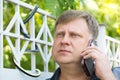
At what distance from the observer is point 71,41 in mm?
2586

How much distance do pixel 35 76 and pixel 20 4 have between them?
0.54 metres

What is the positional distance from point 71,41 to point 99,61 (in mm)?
212

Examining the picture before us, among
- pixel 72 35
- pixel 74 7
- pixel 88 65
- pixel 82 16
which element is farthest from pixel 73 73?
pixel 74 7

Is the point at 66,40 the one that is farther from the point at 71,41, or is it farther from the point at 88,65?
the point at 88,65

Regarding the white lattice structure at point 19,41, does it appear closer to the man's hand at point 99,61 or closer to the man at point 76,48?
the man at point 76,48

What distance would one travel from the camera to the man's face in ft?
8.47

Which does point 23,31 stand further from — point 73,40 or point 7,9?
point 7,9

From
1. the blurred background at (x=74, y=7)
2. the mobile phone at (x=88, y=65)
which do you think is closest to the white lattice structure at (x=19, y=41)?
the blurred background at (x=74, y=7)

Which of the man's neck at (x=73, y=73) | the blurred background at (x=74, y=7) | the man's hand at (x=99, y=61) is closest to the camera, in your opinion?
→ the man's hand at (x=99, y=61)

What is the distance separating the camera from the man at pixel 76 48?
257 centimetres

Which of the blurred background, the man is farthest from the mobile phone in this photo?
the blurred background

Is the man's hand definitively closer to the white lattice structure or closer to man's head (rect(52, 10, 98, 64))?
man's head (rect(52, 10, 98, 64))

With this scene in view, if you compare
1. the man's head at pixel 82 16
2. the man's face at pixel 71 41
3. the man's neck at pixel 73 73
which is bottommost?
the man's neck at pixel 73 73

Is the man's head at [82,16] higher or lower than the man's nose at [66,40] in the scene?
higher
